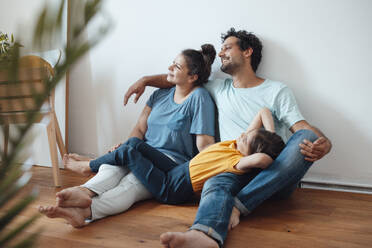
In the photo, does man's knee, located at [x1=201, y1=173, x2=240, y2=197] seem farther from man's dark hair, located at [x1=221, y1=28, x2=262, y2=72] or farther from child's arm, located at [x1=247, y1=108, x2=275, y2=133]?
man's dark hair, located at [x1=221, y1=28, x2=262, y2=72]

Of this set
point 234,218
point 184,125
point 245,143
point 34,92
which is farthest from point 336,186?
point 34,92

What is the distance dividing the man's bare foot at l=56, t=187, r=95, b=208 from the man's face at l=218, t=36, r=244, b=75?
109 cm

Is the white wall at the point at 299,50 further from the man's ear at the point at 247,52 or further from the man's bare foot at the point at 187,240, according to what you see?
the man's bare foot at the point at 187,240

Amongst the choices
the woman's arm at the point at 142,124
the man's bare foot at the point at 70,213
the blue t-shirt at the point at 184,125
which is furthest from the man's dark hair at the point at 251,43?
the man's bare foot at the point at 70,213

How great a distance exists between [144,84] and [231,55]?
591 mm

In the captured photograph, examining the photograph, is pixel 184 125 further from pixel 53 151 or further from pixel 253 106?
pixel 53 151

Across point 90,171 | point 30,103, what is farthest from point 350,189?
point 30,103

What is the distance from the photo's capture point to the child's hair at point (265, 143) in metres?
1.57

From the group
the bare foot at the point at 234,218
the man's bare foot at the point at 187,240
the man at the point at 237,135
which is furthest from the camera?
the bare foot at the point at 234,218

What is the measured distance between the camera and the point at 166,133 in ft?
6.70

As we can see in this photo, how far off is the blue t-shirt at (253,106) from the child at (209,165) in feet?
0.45

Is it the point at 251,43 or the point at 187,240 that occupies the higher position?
the point at 251,43

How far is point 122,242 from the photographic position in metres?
1.29

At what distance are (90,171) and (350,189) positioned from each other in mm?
1459
